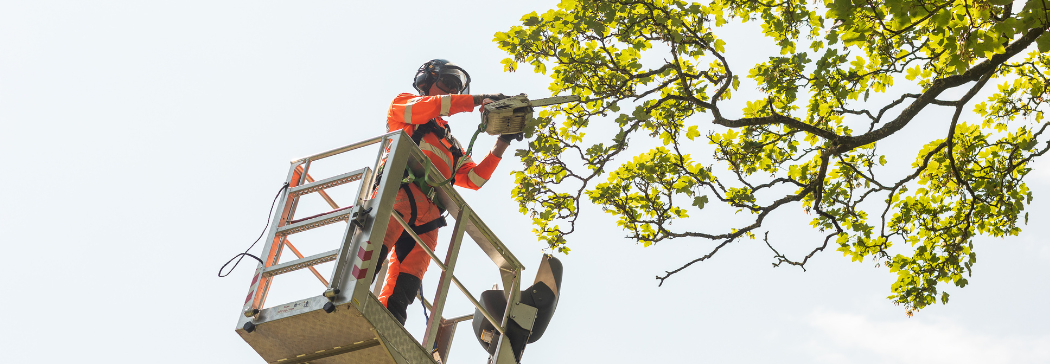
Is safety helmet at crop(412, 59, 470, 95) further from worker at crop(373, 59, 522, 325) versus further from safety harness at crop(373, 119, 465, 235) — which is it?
safety harness at crop(373, 119, 465, 235)

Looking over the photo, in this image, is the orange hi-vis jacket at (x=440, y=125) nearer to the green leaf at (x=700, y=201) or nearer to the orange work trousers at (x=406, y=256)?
the orange work trousers at (x=406, y=256)

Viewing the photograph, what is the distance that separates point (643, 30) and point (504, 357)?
9.63 ft

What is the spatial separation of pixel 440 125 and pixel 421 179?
3.52 ft

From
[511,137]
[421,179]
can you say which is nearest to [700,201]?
[511,137]

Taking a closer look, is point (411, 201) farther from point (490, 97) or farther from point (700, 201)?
point (700, 201)

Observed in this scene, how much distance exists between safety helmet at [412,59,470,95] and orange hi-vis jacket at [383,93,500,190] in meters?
0.42

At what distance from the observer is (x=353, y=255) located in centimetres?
514

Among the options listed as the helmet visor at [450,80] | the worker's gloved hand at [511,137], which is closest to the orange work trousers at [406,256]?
the worker's gloved hand at [511,137]

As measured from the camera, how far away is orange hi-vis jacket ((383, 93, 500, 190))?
21.6 ft

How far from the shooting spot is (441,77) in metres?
7.51

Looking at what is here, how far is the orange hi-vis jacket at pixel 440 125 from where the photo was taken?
21.6 feet

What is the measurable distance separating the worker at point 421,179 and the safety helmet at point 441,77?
5 centimetres

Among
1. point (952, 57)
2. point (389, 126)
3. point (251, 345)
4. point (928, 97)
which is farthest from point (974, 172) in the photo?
point (251, 345)

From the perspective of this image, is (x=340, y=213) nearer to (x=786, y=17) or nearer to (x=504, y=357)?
(x=504, y=357)
